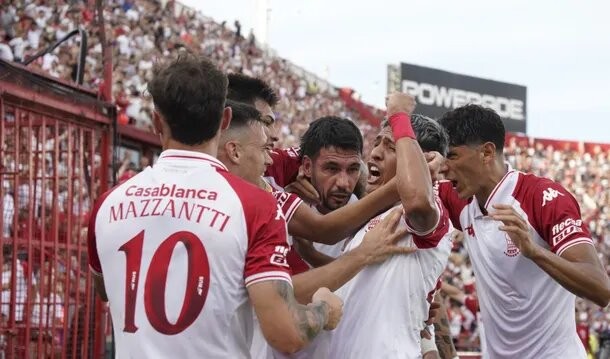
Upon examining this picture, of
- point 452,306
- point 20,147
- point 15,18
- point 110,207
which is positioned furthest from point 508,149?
point 110,207

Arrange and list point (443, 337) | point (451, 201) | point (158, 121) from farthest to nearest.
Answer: point (443, 337) < point (451, 201) < point (158, 121)

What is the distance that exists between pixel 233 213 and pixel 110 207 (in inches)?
17.0

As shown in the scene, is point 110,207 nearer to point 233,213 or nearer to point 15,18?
point 233,213

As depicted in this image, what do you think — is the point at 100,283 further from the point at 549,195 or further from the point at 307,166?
the point at 549,195

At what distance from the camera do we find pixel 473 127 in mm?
4969

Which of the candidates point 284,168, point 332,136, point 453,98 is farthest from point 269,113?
point 453,98

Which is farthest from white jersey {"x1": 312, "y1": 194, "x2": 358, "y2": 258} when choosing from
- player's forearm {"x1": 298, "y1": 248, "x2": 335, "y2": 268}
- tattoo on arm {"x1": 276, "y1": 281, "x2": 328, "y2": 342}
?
tattoo on arm {"x1": 276, "y1": 281, "x2": 328, "y2": 342}

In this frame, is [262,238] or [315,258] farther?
[315,258]

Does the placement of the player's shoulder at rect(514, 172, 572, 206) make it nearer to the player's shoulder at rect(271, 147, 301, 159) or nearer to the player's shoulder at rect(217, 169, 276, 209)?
the player's shoulder at rect(271, 147, 301, 159)

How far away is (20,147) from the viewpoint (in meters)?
7.02

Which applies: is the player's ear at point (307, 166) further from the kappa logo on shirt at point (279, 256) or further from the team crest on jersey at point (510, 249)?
the kappa logo on shirt at point (279, 256)

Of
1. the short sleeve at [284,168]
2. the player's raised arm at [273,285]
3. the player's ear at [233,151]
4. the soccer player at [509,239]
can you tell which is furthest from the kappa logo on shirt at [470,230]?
the player's raised arm at [273,285]

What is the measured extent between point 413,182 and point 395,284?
1.71 feet

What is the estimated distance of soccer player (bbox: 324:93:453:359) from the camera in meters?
3.91
